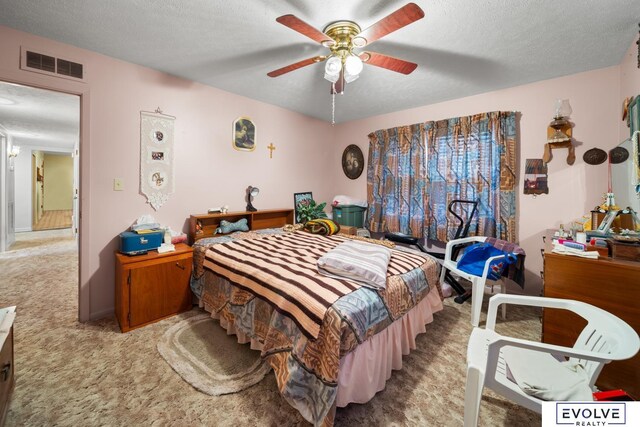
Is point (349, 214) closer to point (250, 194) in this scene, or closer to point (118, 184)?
point (250, 194)

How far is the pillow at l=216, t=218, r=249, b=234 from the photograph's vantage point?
330 centimetres

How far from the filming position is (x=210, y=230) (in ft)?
11.0

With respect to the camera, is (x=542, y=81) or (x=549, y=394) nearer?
(x=549, y=394)

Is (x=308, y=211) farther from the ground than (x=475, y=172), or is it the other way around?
(x=475, y=172)

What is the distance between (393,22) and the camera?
153 cm

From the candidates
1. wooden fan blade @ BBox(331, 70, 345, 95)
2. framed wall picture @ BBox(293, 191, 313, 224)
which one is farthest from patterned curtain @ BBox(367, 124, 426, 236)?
wooden fan blade @ BBox(331, 70, 345, 95)

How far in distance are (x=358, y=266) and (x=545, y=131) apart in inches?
116

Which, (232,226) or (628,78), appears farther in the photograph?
(232,226)

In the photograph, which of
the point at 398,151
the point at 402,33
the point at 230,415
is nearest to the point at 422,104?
the point at 398,151

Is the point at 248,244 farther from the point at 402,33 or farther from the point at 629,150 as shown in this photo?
the point at 629,150

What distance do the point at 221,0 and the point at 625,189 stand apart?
3584mm

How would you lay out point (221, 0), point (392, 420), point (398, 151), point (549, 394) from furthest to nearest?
point (398, 151) < point (221, 0) < point (392, 420) < point (549, 394)

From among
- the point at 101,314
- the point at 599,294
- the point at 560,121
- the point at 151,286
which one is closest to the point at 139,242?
the point at 151,286

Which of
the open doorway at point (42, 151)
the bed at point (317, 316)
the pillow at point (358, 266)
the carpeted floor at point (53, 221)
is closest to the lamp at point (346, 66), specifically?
the pillow at point (358, 266)
